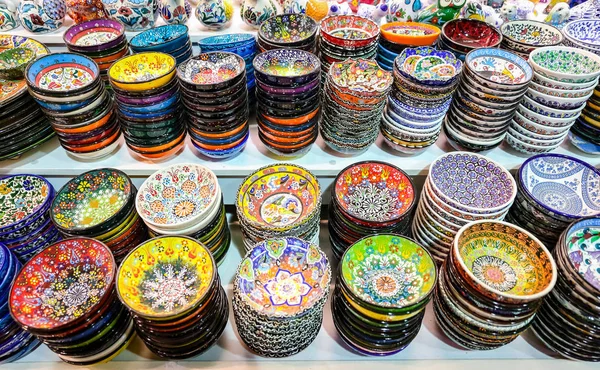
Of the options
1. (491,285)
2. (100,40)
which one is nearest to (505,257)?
(491,285)

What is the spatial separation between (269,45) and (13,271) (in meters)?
1.09

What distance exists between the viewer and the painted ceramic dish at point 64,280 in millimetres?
1262

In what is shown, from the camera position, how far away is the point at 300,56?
1.56m

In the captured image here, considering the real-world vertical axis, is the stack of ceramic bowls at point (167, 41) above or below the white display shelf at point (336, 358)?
above

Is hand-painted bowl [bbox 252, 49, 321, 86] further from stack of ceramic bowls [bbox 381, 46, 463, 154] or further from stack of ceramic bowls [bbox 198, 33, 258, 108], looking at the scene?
stack of ceramic bowls [bbox 381, 46, 463, 154]

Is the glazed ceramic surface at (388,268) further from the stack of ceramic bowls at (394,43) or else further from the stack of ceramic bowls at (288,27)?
the stack of ceramic bowls at (288,27)

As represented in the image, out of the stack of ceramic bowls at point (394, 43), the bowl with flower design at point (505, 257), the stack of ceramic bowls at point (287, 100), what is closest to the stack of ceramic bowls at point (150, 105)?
the stack of ceramic bowls at point (287, 100)

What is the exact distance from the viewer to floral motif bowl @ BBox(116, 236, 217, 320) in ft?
4.15

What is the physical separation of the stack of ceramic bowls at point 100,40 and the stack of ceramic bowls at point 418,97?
0.99 m

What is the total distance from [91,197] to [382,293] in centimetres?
104

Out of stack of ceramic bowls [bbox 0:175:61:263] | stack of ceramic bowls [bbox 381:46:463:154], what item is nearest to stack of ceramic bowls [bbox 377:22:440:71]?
stack of ceramic bowls [bbox 381:46:463:154]

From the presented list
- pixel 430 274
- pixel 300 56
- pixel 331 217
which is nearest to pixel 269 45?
pixel 300 56

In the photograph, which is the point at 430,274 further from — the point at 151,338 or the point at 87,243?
the point at 87,243

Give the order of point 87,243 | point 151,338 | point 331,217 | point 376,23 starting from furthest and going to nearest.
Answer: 1. point 376,23
2. point 331,217
3. point 87,243
4. point 151,338
